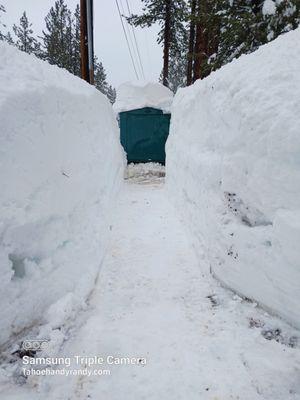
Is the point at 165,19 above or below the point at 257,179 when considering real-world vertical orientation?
above

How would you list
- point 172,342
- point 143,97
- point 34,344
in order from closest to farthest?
point 34,344
point 172,342
point 143,97

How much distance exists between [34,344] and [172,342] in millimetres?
1140

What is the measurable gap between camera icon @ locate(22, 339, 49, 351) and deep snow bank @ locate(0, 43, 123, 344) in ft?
0.48

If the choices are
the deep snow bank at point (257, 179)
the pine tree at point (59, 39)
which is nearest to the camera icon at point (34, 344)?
the deep snow bank at point (257, 179)

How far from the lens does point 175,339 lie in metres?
2.85

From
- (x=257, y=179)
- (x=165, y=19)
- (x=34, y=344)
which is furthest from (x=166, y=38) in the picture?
(x=34, y=344)

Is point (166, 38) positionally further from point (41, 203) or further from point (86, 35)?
point (41, 203)

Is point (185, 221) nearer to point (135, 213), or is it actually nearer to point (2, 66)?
point (135, 213)

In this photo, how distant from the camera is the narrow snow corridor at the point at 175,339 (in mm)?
2328

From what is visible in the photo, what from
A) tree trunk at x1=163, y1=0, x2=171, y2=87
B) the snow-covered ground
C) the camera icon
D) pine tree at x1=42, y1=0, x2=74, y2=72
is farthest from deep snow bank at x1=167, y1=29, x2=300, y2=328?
pine tree at x1=42, y1=0, x2=74, y2=72

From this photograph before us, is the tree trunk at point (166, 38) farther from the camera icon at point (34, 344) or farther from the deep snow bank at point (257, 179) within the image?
the camera icon at point (34, 344)

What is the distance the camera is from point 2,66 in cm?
326

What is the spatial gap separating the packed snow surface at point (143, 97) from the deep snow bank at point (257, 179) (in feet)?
25.6

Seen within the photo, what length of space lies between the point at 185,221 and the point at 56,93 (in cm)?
293
